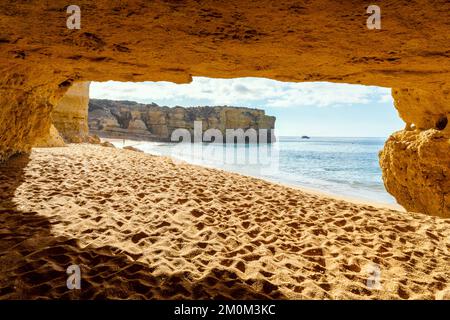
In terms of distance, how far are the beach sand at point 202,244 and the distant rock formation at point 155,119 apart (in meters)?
42.2

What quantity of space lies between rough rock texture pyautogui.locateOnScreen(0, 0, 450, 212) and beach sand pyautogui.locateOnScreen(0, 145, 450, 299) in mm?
2159

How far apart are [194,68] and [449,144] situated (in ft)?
A: 18.1

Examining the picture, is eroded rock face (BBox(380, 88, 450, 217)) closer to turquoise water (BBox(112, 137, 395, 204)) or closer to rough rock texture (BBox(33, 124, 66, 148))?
turquoise water (BBox(112, 137, 395, 204))

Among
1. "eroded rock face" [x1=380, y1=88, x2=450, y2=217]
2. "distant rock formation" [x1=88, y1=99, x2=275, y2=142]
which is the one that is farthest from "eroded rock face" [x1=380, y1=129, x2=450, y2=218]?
"distant rock formation" [x1=88, y1=99, x2=275, y2=142]

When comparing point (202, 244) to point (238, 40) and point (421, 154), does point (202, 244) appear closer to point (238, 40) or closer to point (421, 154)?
point (238, 40)

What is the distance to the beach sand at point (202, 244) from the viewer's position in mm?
2719

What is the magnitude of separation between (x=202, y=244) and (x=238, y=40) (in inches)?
96.9

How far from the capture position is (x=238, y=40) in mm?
3018

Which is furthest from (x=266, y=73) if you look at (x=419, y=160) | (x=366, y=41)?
(x=419, y=160)

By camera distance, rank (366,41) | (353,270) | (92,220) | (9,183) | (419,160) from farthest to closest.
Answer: (419,160)
(9,183)
(92,220)
(353,270)
(366,41)

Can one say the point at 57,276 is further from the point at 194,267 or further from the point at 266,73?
the point at 266,73

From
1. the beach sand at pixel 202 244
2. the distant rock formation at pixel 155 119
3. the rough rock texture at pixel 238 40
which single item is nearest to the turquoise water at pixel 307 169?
the beach sand at pixel 202 244
